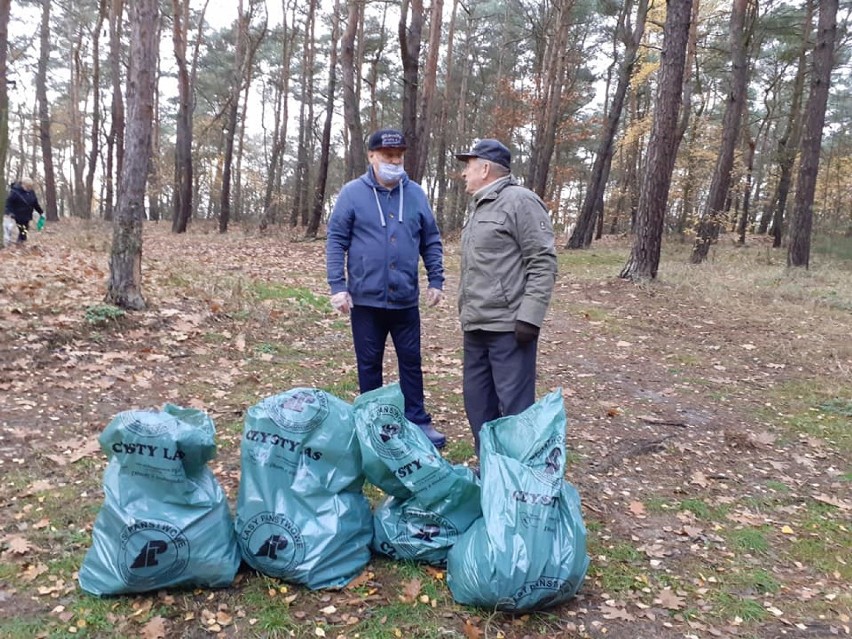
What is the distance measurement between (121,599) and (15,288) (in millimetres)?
5407

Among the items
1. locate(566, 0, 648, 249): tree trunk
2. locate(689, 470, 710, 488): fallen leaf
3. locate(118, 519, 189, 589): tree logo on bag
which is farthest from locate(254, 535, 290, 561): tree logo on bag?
locate(566, 0, 648, 249): tree trunk

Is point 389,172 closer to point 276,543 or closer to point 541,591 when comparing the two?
point 276,543

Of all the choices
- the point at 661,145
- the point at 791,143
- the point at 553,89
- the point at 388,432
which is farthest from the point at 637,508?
the point at 791,143

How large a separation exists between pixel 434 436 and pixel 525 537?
1772mm

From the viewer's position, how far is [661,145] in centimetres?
1007

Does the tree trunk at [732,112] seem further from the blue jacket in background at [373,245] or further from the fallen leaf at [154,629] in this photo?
the fallen leaf at [154,629]

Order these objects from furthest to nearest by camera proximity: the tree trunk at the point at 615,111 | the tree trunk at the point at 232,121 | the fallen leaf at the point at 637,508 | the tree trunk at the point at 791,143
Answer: the tree trunk at the point at 791,143 → the tree trunk at the point at 232,121 → the tree trunk at the point at 615,111 → the fallen leaf at the point at 637,508

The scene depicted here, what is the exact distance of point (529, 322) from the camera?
3.02 m

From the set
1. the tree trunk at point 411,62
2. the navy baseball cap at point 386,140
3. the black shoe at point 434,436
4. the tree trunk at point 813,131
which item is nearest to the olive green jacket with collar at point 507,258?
the navy baseball cap at point 386,140

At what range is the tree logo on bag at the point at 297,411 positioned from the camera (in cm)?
258

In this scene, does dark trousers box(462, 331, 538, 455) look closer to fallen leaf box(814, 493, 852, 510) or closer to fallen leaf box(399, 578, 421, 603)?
fallen leaf box(399, 578, 421, 603)

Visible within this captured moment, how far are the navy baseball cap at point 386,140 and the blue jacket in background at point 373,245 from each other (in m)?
0.20

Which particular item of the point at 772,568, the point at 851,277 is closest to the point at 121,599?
the point at 772,568

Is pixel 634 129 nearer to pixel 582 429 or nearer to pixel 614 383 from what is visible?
pixel 614 383
